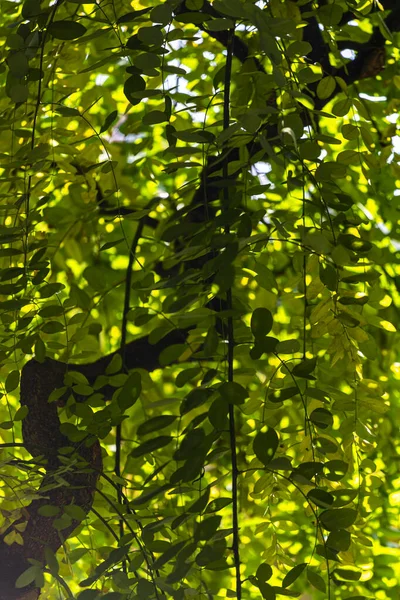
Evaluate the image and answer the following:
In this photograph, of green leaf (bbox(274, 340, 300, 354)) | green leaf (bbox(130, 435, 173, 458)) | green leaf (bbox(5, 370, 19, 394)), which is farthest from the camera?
green leaf (bbox(5, 370, 19, 394))

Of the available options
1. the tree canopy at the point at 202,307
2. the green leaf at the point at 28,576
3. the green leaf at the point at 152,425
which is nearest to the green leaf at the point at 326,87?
the tree canopy at the point at 202,307

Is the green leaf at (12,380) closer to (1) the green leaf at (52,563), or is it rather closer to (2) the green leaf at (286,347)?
(1) the green leaf at (52,563)

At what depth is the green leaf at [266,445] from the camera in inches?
23.8

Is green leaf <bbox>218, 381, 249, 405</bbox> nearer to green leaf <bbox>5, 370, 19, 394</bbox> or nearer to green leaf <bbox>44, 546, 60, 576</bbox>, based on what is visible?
green leaf <bbox>44, 546, 60, 576</bbox>

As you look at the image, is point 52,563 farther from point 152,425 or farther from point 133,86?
point 133,86

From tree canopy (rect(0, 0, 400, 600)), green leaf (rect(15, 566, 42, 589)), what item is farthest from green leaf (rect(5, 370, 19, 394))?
green leaf (rect(15, 566, 42, 589))

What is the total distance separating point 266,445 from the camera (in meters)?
0.61

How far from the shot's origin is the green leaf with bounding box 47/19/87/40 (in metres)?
0.73

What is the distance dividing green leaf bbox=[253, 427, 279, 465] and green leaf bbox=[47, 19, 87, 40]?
16.5 inches

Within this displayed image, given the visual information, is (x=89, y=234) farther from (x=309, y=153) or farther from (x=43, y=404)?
(x=309, y=153)

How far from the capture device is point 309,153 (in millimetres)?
705

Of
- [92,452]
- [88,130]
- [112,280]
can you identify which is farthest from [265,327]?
[112,280]

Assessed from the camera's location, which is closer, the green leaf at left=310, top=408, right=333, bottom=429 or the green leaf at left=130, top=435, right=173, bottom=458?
the green leaf at left=130, top=435, right=173, bottom=458

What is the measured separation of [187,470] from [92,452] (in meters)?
0.71
